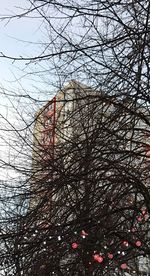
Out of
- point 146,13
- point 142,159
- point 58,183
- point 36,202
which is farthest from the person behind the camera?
point 142,159

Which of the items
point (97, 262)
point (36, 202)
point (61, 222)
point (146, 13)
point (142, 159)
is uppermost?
point (146, 13)

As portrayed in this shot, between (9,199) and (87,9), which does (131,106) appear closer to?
(87,9)

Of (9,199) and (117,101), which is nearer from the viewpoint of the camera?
(117,101)

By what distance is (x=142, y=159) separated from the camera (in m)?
6.14

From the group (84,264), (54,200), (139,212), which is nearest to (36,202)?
(54,200)

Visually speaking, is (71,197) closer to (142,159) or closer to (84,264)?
(84,264)

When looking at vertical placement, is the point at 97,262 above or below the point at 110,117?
below

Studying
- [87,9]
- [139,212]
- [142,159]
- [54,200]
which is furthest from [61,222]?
[87,9]

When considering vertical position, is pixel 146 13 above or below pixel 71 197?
above

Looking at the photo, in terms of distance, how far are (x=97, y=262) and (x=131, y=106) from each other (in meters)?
1.70

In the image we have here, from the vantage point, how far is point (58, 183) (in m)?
5.10

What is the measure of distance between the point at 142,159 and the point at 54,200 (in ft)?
4.67

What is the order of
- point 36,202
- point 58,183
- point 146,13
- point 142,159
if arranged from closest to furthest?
point 146,13 < point 58,183 < point 36,202 < point 142,159

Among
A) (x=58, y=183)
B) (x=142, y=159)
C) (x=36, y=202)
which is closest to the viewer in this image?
(x=58, y=183)
